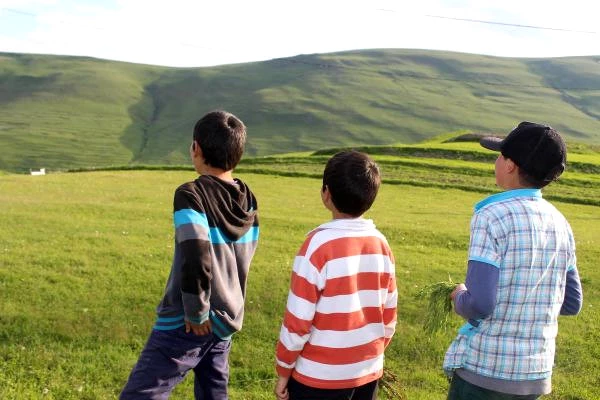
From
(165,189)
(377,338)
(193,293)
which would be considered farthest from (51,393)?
(165,189)

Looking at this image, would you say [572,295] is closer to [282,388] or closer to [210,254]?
[282,388]

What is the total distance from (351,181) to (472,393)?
1.50 m

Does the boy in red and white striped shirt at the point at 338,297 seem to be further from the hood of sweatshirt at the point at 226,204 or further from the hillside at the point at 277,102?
the hillside at the point at 277,102

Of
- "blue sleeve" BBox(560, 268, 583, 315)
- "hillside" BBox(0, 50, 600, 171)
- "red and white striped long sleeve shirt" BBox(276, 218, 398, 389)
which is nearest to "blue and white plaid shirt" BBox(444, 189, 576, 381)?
"blue sleeve" BBox(560, 268, 583, 315)

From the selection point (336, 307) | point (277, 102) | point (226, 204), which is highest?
point (226, 204)

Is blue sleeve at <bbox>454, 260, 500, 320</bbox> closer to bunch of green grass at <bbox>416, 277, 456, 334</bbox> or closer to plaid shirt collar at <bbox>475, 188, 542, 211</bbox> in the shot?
plaid shirt collar at <bbox>475, 188, 542, 211</bbox>

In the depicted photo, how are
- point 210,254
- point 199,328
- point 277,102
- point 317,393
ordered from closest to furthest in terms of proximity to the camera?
point 317,393 < point 210,254 < point 199,328 < point 277,102

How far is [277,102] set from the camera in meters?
144

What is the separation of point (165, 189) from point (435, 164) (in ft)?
64.5

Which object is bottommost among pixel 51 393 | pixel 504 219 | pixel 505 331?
pixel 51 393

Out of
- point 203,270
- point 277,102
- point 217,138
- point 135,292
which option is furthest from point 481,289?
point 277,102

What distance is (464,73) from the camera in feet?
601

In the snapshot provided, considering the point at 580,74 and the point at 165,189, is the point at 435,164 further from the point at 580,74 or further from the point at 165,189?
the point at 580,74

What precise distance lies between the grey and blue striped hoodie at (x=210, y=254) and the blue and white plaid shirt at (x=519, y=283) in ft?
5.54
